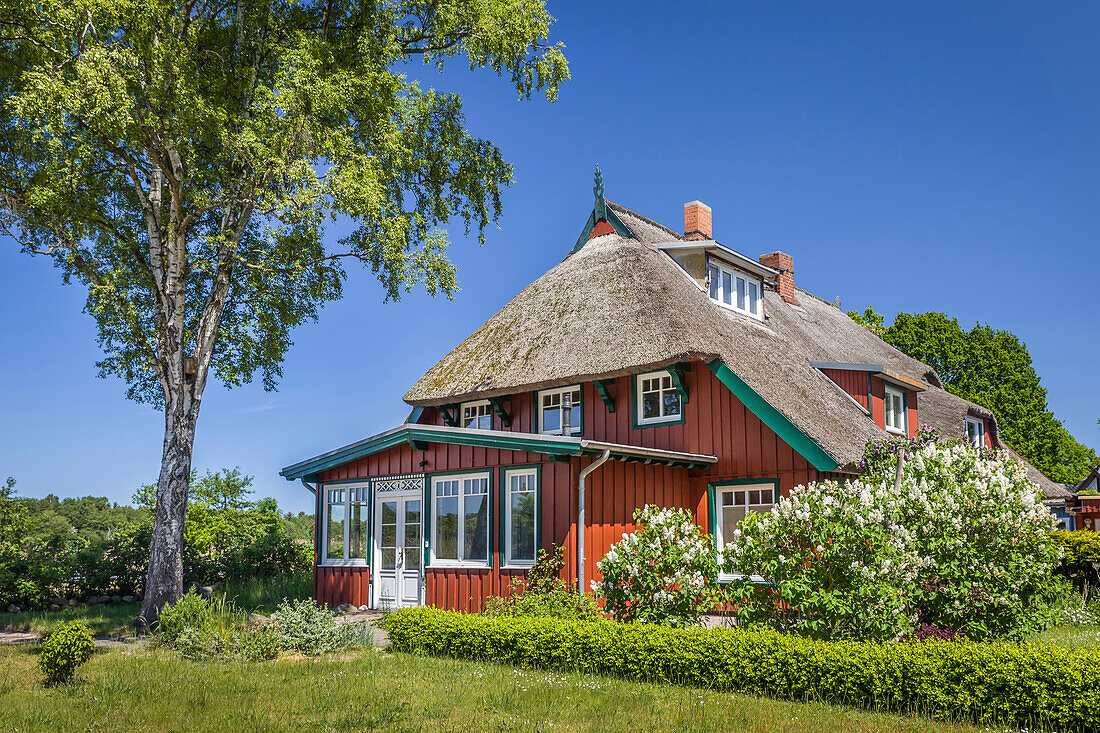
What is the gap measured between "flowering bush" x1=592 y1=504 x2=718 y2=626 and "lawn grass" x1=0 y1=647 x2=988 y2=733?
1525mm

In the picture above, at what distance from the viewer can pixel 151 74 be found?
45.0 ft

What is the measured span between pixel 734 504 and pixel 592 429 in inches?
125

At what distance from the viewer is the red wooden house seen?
1376 cm

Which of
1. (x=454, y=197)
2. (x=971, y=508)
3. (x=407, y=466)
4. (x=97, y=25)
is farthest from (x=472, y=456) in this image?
(x=97, y=25)

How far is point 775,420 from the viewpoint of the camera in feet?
45.5

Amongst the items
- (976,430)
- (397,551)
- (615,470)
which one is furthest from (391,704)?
(976,430)

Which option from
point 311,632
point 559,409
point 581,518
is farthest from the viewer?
point 559,409

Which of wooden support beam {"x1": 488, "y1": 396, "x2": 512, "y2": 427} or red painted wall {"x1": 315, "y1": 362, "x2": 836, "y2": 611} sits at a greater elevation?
wooden support beam {"x1": 488, "y1": 396, "x2": 512, "y2": 427}

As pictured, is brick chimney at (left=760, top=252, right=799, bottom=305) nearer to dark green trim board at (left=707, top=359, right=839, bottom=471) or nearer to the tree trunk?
dark green trim board at (left=707, top=359, right=839, bottom=471)

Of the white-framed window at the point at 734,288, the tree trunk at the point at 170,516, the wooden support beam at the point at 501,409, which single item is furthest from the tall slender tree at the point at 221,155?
the white-framed window at the point at 734,288

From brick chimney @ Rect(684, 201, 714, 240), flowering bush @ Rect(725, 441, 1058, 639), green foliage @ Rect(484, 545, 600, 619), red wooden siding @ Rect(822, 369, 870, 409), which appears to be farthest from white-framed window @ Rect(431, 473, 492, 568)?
brick chimney @ Rect(684, 201, 714, 240)

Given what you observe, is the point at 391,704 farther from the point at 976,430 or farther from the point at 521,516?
the point at 976,430

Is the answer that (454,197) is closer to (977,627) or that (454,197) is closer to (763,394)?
(763,394)

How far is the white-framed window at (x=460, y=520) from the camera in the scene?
47.6 feet
